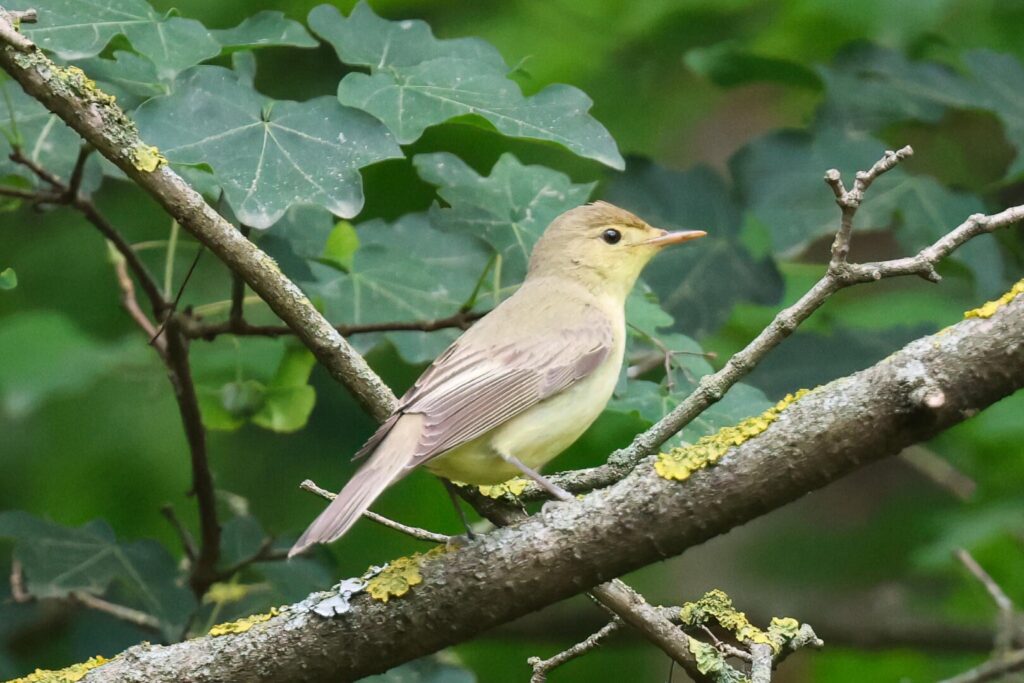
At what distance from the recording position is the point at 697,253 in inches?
189

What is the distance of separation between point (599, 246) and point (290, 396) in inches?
45.8

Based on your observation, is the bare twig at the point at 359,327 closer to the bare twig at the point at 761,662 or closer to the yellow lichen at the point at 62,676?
the yellow lichen at the point at 62,676

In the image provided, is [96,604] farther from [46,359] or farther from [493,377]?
[493,377]

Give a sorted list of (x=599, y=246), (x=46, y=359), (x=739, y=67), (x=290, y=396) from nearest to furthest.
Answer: (x=599, y=246) < (x=290, y=396) < (x=739, y=67) < (x=46, y=359)

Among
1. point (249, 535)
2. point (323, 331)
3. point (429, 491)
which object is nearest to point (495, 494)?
point (323, 331)

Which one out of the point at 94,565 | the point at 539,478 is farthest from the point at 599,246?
the point at 94,565

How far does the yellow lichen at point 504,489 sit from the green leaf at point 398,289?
1.06m

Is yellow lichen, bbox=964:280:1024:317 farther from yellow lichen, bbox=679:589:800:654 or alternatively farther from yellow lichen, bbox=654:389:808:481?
yellow lichen, bbox=679:589:800:654

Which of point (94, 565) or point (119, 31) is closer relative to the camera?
point (119, 31)

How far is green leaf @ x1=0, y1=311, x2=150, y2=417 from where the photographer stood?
4859 millimetres

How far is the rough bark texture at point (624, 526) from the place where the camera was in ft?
6.76

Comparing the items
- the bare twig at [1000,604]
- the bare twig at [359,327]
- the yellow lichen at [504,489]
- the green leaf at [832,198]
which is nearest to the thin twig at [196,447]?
the bare twig at [359,327]

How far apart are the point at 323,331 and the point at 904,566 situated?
4.06m

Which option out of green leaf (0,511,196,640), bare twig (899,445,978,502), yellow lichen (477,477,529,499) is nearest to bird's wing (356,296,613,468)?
yellow lichen (477,477,529,499)
